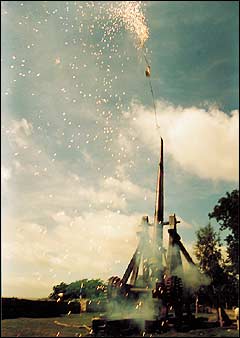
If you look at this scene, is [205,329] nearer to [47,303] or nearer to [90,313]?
[90,313]

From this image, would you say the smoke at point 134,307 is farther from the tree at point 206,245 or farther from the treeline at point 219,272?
the tree at point 206,245

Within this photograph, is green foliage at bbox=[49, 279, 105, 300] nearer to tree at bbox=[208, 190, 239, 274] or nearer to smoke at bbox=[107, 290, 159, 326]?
smoke at bbox=[107, 290, 159, 326]

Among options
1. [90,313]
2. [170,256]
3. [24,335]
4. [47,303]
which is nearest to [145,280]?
[170,256]

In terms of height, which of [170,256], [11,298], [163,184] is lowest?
[11,298]

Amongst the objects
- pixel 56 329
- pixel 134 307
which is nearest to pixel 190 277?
pixel 134 307

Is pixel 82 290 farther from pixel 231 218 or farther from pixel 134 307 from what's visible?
pixel 231 218

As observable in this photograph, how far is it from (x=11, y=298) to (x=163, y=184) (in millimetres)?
6270

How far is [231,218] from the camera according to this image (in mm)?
15719

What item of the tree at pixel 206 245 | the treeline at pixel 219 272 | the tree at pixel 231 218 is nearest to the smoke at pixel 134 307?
the treeline at pixel 219 272

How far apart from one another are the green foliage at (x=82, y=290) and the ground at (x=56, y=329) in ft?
2.61

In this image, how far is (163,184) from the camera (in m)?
13.4

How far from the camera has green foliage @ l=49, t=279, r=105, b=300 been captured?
420 inches

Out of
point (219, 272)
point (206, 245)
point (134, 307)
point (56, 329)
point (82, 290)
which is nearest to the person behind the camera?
point (56, 329)

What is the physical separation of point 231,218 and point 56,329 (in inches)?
358
